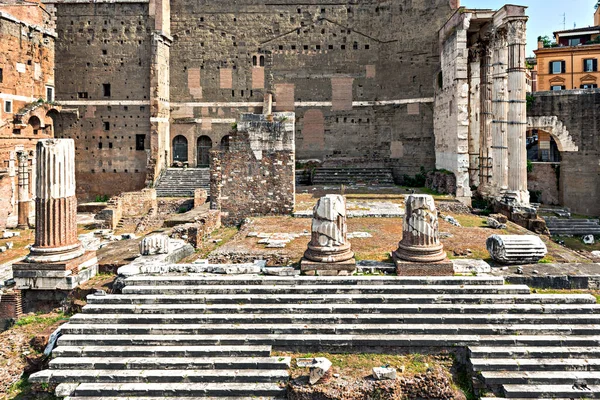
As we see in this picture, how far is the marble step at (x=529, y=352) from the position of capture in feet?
22.4

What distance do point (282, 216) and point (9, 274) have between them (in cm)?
859

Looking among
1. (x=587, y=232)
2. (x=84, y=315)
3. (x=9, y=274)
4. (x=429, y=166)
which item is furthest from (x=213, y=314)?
(x=429, y=166)

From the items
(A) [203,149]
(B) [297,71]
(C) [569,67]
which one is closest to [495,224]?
(B) [297,71]

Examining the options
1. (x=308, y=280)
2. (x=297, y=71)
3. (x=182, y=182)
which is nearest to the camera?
(x=308, y=280)

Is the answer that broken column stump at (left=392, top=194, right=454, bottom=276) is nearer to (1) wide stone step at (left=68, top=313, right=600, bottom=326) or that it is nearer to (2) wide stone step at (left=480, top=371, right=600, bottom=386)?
(1) wide stone step at (left=68, top=313, right=600, bottom=326)

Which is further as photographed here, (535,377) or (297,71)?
(297,71)

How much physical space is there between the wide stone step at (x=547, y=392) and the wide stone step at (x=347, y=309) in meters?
1.62

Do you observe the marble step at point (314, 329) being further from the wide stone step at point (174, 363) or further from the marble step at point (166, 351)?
the wide stone step at point (174, 363)

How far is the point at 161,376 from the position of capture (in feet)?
22.1

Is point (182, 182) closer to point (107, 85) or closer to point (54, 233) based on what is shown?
point (107, 85)

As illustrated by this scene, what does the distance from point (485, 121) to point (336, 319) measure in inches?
682

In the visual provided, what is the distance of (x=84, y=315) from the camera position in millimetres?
7941

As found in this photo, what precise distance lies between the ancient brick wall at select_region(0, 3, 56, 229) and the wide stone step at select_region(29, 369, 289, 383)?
62.5ft

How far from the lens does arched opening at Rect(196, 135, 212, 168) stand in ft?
97.0
